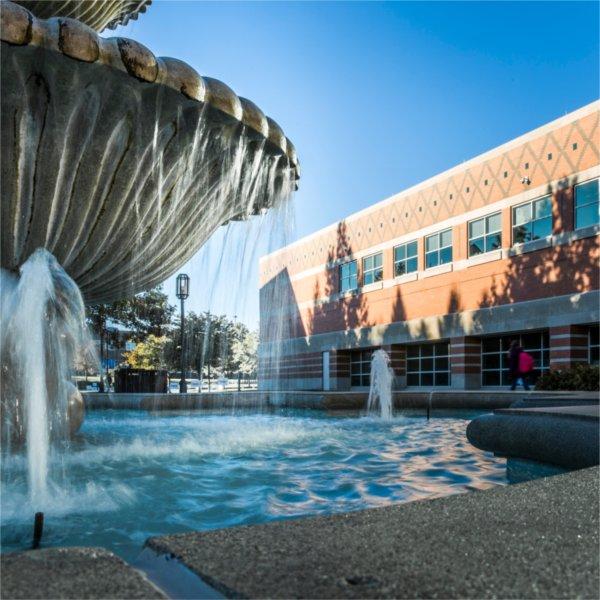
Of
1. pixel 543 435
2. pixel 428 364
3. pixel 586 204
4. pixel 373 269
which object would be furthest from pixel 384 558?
pixel 373 269

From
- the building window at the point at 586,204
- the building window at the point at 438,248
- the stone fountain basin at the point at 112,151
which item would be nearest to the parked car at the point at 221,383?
the building window at the point at 438,248

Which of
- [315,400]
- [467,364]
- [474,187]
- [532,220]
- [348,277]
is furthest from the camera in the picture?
[348,277]

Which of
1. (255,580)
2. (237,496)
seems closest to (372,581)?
(255,580)

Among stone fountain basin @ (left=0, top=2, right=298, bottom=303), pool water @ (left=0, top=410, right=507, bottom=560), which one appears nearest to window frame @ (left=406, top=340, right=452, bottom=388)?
pool water @ (left=0, top=410, right=507, bottom=560)

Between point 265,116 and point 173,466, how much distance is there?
3.29 metres

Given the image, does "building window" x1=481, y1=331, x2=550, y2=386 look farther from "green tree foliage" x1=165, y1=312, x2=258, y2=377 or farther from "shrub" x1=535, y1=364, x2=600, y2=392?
"green tree foliage" x1=165, y1=312, x2=258, y2=377

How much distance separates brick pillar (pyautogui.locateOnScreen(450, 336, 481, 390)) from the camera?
81.4 feet

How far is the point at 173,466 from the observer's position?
5422mm

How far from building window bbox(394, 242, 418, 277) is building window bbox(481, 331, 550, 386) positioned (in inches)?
208

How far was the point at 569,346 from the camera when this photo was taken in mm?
20562

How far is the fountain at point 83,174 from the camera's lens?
4758 mm

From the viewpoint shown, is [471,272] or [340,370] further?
[340,370]

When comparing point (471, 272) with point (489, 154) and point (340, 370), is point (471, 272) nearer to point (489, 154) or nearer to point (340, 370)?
point (489, 154)

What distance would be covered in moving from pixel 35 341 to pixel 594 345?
1953 cm
